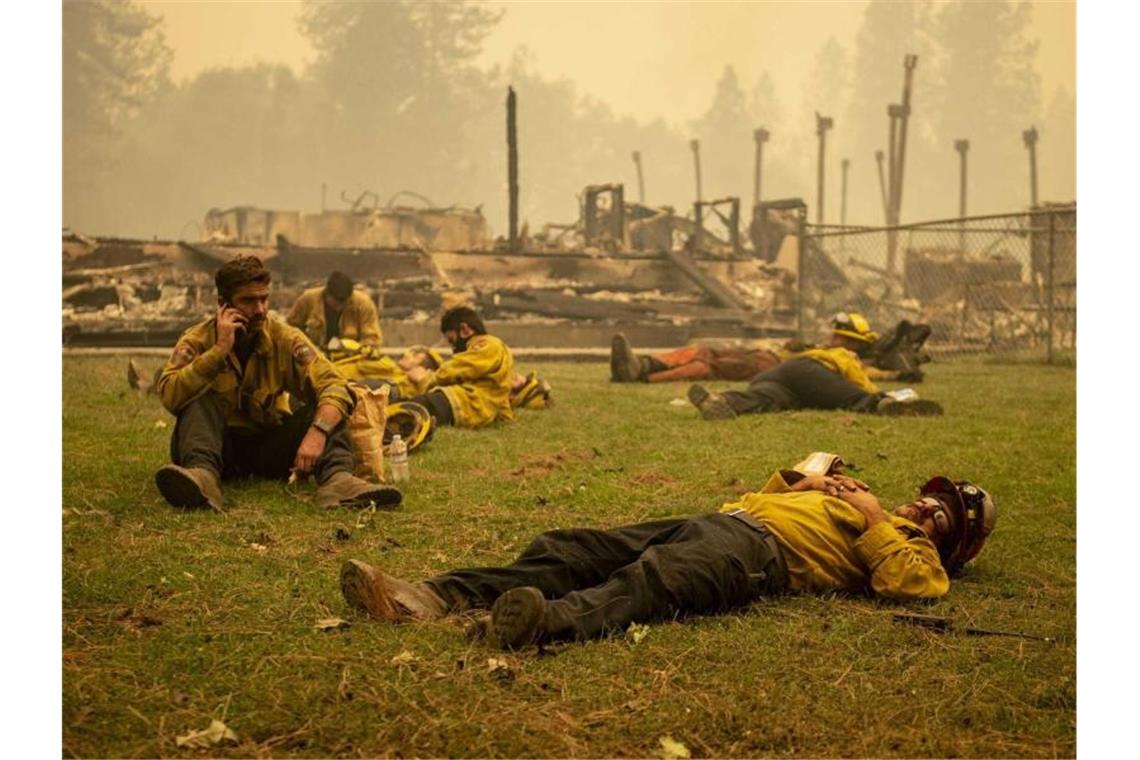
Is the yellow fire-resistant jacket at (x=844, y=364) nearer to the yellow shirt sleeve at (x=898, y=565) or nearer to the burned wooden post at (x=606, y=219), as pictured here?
the yellow shirt sleeve at (x=898, y=565)

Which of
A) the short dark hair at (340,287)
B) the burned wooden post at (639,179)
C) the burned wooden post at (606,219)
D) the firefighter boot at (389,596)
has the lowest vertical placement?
the firefighter boot at (389,596)

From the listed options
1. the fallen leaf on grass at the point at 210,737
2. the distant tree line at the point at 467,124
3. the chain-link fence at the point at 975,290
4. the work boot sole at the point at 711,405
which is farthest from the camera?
the distant tree line at the point at 467,124

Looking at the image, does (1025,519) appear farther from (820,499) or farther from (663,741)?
(663,741)

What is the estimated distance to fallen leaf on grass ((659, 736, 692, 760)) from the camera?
3.10 m

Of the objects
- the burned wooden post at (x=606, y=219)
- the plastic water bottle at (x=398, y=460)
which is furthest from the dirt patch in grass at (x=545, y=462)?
the burned wooden post at (x=606, y=219)

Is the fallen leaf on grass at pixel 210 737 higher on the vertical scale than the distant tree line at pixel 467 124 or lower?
lower

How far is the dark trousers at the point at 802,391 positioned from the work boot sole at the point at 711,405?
0.52ft

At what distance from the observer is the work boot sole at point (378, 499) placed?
5.48m

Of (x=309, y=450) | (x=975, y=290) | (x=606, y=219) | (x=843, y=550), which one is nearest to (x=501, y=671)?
(x=843, y=550)

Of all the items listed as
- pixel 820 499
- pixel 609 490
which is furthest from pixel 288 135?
pixel 820 499

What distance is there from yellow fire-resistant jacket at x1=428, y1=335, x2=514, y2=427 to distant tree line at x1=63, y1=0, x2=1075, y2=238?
663cm

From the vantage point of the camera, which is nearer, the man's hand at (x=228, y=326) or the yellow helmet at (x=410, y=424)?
the man's hand at (x=228, y=326)

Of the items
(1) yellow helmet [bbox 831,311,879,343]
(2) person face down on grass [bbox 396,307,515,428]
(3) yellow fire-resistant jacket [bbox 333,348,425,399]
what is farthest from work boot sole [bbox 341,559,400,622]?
(1) yellow helmet [bbox 831,311,879,343]

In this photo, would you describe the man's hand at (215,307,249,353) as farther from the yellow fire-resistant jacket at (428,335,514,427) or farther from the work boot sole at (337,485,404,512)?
the yellow fire-resistant jacket at (428,335,514,427)
